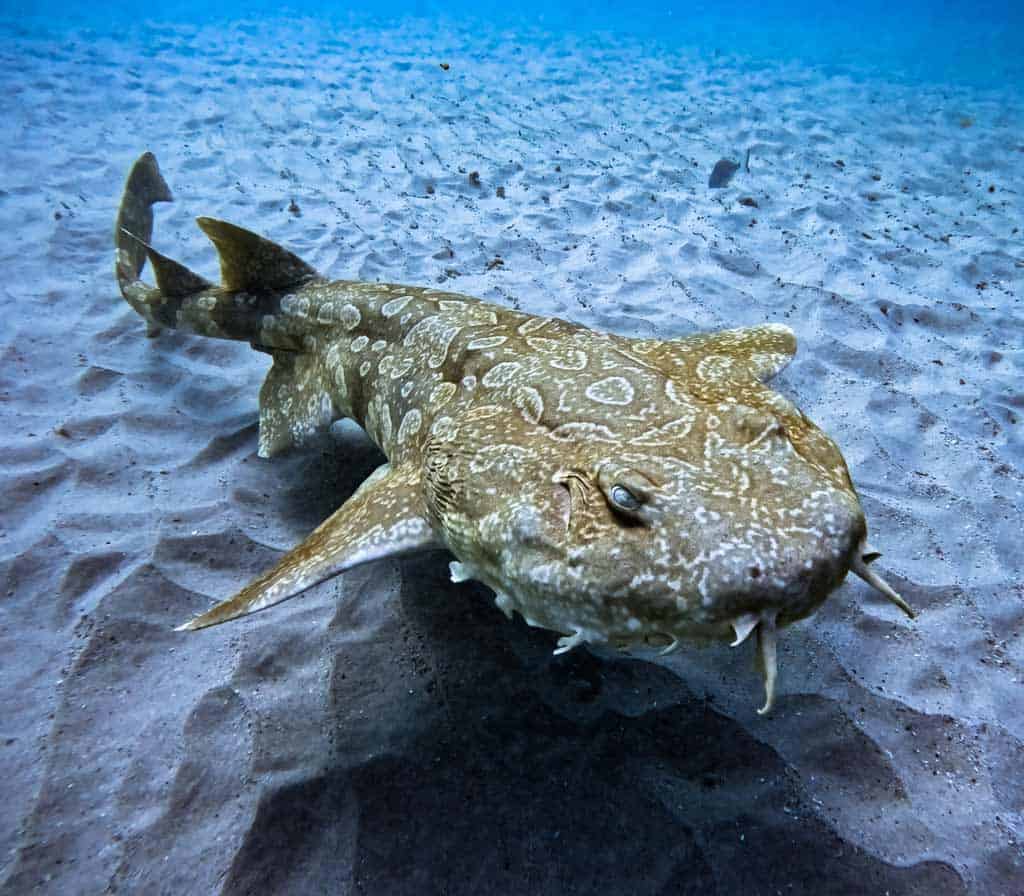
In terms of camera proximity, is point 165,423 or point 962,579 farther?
point 165,423

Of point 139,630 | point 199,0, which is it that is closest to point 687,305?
point 139,630

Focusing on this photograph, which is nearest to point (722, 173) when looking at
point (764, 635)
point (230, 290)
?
point (230, 290)

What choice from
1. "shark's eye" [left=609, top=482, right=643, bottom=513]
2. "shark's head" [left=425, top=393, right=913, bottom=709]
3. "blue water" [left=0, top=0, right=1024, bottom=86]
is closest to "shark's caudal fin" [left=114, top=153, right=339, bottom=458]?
"shark's head" [left=425, top=393, right=913, bottom=709]

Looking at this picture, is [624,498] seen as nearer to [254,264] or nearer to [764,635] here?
[764,635]

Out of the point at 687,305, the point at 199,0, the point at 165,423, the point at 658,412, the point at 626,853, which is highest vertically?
the point at 199,0

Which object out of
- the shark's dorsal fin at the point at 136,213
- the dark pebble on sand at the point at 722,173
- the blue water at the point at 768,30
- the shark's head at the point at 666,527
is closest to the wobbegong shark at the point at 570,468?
the shark's head at the point at 666,527

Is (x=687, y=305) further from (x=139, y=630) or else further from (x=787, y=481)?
(x=139, y=630)
